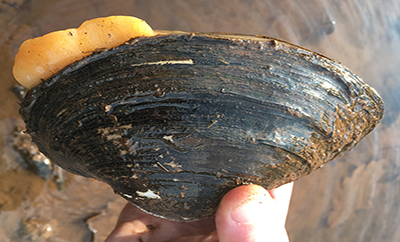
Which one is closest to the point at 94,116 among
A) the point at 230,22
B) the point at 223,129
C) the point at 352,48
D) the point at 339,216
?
the point at 223,129

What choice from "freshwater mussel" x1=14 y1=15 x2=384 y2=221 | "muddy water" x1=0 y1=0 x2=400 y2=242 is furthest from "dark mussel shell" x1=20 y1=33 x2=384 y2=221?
"muddy water" x1=0 y1=0 x2=400 y2=242

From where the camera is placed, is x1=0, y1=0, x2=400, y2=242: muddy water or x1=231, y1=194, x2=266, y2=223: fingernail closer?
x1=231, y1=194, x2=266, y2=223: fingernail

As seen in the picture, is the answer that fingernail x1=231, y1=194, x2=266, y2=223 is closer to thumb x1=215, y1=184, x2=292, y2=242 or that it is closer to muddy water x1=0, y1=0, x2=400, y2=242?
thumb x1=215, y1=184, x2=292, y2=242

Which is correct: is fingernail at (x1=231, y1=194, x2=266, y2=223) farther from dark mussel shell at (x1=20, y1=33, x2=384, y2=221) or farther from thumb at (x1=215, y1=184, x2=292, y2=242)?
dark mussel shell at (x1=20, y1=33, x2=384, y2=221)

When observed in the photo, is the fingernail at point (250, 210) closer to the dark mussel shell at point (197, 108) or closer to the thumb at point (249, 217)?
the thumb at point (249, 217)

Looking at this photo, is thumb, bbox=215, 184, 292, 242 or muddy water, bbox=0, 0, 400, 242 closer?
thumb, bbox=215, 184, 292, 242

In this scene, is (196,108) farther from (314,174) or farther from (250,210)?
(314,174)

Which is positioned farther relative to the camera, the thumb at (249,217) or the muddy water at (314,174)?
the muddy water at (314,174)

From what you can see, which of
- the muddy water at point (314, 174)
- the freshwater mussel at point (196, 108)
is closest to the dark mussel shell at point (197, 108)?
the freshwater mussel at point (196, 108)
